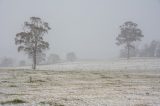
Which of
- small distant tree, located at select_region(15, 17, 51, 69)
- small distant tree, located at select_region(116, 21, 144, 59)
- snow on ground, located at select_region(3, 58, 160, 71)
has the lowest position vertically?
snow on ground, located at select_region(3, 58, 160, 71)

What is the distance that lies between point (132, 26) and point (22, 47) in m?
43.4

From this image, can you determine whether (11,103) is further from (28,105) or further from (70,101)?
(70,101)

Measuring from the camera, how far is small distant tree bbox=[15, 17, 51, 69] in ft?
187

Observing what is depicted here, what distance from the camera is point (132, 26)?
89188mm

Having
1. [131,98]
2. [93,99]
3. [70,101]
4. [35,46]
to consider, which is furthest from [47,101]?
[35,46]

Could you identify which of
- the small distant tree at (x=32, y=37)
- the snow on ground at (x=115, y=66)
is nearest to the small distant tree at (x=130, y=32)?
the snow on ground at (x=115, y=66)

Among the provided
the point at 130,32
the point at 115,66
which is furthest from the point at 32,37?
the point at 130,32

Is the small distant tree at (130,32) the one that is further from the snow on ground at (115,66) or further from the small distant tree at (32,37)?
the small distant tree at (32,37)

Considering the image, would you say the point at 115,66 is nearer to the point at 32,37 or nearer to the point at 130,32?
the point at 32,37

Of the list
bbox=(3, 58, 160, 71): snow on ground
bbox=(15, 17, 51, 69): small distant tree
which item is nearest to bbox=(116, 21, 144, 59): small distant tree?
bbox=(3, 58, 160, 71): snow on ground

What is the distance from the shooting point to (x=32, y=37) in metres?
57.4

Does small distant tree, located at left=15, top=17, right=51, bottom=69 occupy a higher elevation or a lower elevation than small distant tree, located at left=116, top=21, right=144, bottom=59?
lower

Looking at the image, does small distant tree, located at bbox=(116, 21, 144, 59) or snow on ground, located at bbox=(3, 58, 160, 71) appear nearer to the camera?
snow on ground, located at bbox=(3, 58, 160, 71)

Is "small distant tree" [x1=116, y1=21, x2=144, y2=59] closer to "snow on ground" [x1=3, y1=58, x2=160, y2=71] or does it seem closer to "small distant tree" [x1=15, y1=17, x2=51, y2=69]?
"snow on ground" [x1=3, y1=58, x2=160, y2=71]
